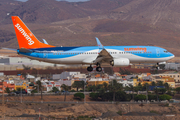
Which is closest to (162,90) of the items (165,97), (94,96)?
(165,97)

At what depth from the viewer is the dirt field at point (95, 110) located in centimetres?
8356

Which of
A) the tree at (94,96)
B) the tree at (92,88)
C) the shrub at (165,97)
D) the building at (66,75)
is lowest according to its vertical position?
the shrub at (165,97)

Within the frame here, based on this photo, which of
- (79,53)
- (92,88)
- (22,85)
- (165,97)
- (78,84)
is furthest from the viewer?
(78,84)

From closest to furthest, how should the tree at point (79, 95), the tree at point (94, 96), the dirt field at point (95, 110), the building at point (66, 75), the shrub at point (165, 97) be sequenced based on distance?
the dirt field at point (95, 110)
the shrub at point (165, 97)
the tree at point (79, 95)
the tree at point (94, 96)
the building at point (66, 75)

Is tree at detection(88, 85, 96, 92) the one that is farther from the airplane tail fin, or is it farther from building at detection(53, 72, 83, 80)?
the airplane tail fin

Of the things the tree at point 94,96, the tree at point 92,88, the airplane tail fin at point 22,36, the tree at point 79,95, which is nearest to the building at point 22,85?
the tree at point 92,88

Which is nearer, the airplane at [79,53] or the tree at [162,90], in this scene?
the airplane at [79,53]

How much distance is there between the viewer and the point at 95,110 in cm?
9269

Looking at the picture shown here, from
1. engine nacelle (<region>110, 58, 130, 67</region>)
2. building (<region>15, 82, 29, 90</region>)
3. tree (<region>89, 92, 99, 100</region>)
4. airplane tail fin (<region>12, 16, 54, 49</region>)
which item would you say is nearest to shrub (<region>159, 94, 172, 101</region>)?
tree (<region>89, 92, 99, 100</region>)

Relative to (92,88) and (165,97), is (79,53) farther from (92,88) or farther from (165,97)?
(92,88)

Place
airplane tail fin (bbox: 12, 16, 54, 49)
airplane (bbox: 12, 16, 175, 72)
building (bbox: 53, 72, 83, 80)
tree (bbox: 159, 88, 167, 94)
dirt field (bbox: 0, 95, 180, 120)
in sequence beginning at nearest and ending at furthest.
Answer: airplane (bbox: 12, 16, 175, 72), airplane tail fin (bbox: 12, 16, 54, 49), dirt field (bbox: 0, 95, 180, 120), tree (bbox: 159, 88, 167, 94), building (bbox: 53, 72, 83, 80)

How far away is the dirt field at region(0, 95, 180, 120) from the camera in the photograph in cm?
8356

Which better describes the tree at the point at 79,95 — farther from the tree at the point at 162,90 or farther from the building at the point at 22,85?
the tree at the point at 162,90

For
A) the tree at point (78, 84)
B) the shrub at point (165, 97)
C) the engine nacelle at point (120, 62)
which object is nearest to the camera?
the engine nacelle at point (120, 62)
